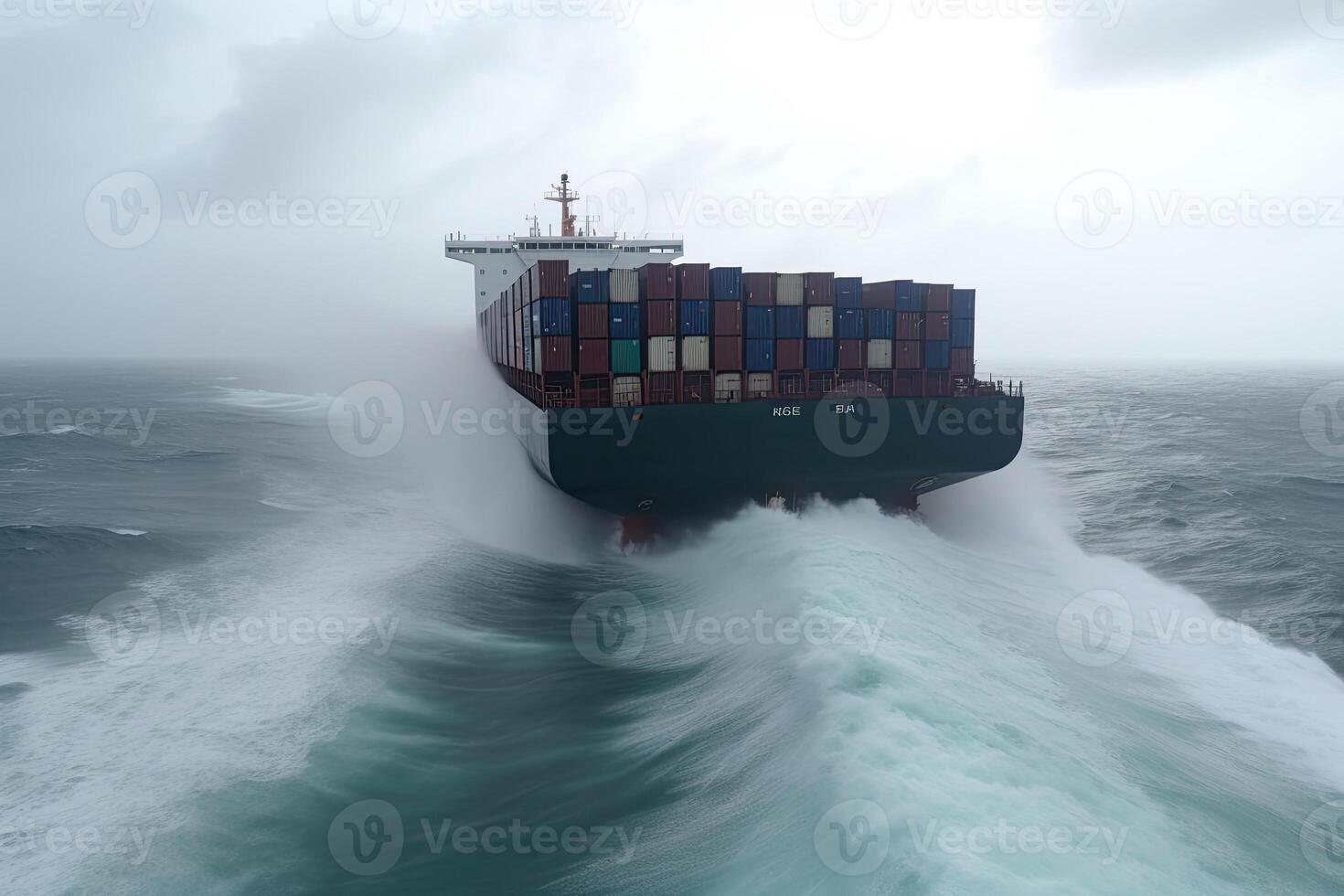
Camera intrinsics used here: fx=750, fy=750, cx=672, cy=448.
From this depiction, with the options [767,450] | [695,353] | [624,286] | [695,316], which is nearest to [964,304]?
[767,450]

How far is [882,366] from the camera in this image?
23.2 m

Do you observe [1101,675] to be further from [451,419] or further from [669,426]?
[451,419]

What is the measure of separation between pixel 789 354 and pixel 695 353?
2.89m

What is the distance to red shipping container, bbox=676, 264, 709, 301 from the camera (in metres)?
21.3

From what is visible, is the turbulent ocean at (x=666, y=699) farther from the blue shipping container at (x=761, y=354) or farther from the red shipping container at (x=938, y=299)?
the red shipping container at (x=938, y=299)

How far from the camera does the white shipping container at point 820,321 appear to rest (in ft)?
73.6

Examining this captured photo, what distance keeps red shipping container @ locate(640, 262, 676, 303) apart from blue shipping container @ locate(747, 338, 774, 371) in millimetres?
2797

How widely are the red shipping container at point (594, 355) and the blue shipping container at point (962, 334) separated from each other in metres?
11.4

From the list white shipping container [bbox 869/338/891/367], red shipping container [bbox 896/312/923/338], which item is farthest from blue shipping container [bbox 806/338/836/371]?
red shipping container [bbox 896/312/923/338]

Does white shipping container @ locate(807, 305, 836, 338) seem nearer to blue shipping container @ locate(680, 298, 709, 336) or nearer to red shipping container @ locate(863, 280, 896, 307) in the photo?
red shipping container @ locate(863, 280, 896, 307)

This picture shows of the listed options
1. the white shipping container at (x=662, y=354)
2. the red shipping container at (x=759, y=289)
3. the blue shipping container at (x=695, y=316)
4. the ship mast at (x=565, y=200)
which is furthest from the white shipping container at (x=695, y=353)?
the ship mast at (x=565, y=200)

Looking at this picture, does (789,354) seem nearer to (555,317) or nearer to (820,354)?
(820,354)

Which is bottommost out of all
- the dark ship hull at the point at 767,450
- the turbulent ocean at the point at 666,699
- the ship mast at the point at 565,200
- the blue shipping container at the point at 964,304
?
the turbulent ocean at the point at 666,699

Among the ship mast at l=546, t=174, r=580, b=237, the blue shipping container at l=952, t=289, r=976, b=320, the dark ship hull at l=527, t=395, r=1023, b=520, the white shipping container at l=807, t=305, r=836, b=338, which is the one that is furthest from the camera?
the ship mast at l=546, t=174, r=580, b=237
